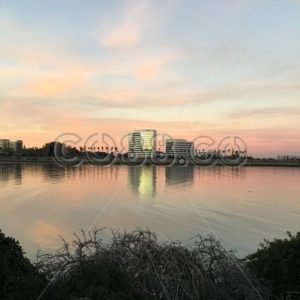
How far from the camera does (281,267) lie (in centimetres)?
806

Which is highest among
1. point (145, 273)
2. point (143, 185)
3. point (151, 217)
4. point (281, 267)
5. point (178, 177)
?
point (145, 273)

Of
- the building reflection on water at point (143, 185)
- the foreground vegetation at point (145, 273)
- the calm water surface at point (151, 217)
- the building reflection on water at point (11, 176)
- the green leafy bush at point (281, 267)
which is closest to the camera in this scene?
the foreground vegetation at point (145, 273)

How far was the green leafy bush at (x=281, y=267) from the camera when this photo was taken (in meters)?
7.98

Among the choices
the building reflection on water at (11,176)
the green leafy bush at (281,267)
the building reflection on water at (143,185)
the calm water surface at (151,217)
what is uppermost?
the green leafy bush at (281,267)

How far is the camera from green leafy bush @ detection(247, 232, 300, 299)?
7984 mm

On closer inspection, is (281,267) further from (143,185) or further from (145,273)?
(143,185)

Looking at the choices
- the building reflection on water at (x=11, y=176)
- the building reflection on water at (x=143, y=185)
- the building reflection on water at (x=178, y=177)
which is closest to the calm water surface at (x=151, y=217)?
the building reflection on water at (x=143, y=185)

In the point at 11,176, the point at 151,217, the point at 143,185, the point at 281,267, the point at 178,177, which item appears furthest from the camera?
the point at 178,177

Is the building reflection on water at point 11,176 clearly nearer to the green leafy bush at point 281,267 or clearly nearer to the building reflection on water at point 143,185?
the building reflection on water at point 143,185

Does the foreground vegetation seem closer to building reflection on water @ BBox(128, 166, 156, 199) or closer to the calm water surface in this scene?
the calm water surface

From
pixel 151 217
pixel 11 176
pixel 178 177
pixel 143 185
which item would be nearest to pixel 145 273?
pixel 151 217

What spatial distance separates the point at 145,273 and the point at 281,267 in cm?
268

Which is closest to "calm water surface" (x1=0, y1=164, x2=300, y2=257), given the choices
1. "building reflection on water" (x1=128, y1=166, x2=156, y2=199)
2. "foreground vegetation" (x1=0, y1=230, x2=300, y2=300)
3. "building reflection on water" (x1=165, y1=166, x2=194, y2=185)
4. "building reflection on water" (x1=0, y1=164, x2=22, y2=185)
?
"building reflection on water" (x1=128, y1=166, x2=156, y2=199)

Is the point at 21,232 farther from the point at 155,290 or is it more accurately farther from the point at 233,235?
the point at 155,290
